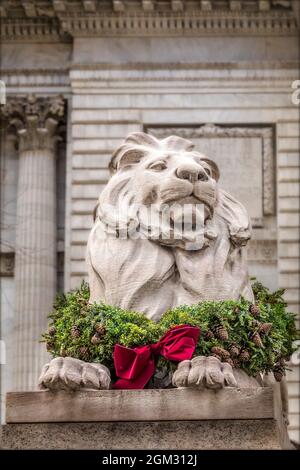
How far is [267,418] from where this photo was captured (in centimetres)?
1112

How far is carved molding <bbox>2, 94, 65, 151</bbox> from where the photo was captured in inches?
1256

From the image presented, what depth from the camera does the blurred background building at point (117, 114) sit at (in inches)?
1195

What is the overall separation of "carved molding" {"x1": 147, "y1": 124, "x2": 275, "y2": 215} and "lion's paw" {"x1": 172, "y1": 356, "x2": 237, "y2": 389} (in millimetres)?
18853

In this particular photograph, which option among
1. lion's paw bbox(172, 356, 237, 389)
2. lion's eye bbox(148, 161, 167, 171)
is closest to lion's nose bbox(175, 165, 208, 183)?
lion's eye bbox(148, 161, 167, 171)

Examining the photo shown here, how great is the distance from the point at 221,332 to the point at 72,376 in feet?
5.20

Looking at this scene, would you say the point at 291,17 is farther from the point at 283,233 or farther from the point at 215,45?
the point at 283,233

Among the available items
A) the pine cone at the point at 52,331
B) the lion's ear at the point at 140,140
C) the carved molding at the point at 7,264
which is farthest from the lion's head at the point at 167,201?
the carved molding at the point at 7,264

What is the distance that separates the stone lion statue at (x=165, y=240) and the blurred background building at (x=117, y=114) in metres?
16.4

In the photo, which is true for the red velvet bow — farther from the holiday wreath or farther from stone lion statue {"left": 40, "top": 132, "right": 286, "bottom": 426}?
stone lion statue {"left": 40, "top": 132, "right": 286, "bottom": 426}

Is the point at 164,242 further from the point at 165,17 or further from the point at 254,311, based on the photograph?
the point at 165,17

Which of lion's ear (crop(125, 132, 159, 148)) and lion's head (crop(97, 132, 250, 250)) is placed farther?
lion's ear (crop(125, 132, 159, 148))

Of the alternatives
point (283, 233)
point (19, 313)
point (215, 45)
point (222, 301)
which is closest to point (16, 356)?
point (19, 313)

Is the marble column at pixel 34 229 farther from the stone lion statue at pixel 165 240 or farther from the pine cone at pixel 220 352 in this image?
the pine cone at pixel 220 352

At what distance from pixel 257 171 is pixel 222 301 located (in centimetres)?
1795
